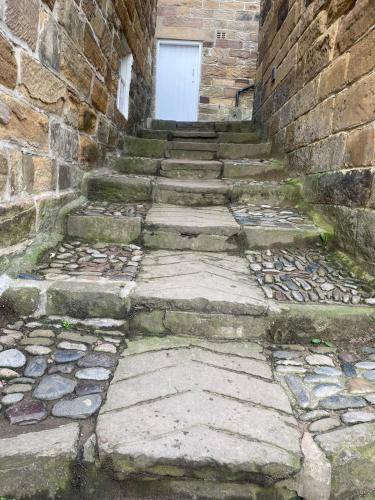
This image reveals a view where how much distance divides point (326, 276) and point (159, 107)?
7137 millimetres

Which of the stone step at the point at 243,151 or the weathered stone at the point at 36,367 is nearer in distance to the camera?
the weathered stone at the point at 36,367

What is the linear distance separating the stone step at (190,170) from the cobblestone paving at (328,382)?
2285 millimetres

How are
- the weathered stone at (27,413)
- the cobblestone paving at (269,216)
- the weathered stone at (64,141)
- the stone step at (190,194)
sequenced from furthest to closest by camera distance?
the stone step at (190,194) → the cobblestone paving at (269,216) → the weathered stone at (64,141) → the weathered stone at (27,413)

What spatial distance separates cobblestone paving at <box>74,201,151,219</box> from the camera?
8.55 feet

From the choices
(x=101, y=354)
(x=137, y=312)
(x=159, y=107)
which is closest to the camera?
(x=101, y=354)

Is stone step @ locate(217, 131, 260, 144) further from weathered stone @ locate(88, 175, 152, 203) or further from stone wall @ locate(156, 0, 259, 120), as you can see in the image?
stone wall @ locate(156, 0, 259, 120)

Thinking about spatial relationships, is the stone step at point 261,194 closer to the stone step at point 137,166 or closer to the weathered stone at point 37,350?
the stone step at point 137,166

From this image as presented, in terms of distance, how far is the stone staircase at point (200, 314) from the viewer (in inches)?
39.2

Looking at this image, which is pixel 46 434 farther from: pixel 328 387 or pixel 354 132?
pixel 354 132

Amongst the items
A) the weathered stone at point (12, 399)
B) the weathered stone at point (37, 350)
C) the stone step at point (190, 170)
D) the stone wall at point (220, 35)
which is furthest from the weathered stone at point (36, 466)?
the stone wall at point (220, 35)

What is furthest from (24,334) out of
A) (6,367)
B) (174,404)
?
(174,404)

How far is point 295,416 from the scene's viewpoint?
1.19 m

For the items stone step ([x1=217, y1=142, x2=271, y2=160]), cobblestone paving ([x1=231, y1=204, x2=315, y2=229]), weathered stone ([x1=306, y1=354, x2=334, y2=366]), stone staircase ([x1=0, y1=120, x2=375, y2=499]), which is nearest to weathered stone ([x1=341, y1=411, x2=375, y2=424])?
stone staircase ([x1=0, y1=120, x2=375, y2=499])

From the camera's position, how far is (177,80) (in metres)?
8.15
